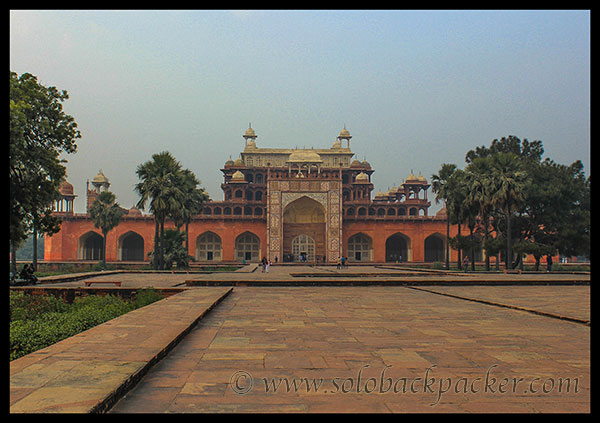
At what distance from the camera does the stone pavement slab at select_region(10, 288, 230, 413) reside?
3.03 metres

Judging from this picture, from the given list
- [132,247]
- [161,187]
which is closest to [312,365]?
[161,187]

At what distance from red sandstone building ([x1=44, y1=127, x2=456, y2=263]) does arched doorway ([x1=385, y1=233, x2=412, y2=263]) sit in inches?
4.0

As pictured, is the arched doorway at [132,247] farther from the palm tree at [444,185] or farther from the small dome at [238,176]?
the palm tree at [444,185]

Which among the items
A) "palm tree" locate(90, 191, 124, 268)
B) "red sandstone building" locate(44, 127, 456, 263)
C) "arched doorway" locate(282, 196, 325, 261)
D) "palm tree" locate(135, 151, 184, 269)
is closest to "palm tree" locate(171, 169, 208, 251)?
"palm tree" locate(135, 151, 184, 269)

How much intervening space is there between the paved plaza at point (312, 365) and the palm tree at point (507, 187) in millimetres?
20812

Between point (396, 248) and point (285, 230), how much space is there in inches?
483

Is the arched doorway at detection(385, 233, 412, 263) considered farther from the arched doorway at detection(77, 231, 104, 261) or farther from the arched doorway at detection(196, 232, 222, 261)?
the arched doorway at detection(77, 231, 104, 261)

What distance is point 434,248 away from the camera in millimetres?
51156

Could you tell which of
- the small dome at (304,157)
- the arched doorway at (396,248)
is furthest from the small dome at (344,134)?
the arched doorway at (396,248)

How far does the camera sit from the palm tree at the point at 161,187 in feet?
85.5

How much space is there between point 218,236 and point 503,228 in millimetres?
25812

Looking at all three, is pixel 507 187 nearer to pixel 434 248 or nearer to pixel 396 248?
pixel 434 248
